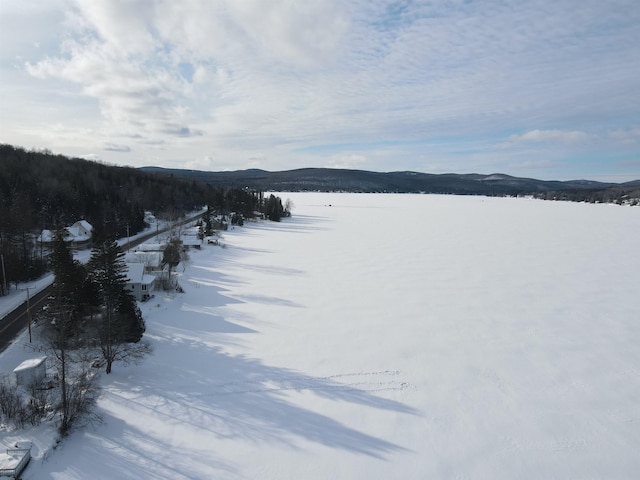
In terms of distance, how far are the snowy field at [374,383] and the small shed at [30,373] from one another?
302 centimetres

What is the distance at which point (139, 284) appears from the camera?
104ft

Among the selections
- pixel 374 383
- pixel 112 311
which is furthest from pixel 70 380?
pixel 374 383

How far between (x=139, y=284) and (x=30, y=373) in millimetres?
13890

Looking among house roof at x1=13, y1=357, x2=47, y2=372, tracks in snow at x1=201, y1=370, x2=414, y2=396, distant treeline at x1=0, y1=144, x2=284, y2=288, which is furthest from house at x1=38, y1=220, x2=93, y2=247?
tracks in snow at x1=201, y1=370, x2=414, y2=396

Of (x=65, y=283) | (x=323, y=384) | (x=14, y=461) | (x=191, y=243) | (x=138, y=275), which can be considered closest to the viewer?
(x=14, y=461)

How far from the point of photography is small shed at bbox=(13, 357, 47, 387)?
59.1 ft

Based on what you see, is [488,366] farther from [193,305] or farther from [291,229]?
[291,229]

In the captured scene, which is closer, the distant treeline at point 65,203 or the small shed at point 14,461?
the small shed at point 14,461

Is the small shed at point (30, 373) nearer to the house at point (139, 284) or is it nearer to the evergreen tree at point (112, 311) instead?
the evergreen tree at point (112, 311)

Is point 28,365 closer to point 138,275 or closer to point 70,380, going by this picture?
point 70,380

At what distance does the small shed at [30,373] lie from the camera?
18016mm

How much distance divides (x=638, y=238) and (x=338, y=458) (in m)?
79.4

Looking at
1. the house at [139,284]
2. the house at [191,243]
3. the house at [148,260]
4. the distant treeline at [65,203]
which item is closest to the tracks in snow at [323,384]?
the distant treeline at [65,203]

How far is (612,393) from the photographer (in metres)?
19.2
